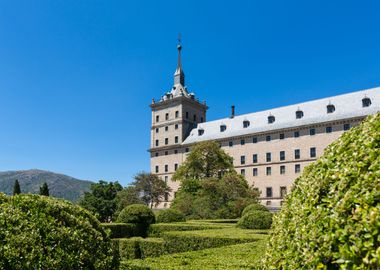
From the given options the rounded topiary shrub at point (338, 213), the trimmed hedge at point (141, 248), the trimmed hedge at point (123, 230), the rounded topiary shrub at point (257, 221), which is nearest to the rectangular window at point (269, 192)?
the rounded topiary shrub at point (257, 221)

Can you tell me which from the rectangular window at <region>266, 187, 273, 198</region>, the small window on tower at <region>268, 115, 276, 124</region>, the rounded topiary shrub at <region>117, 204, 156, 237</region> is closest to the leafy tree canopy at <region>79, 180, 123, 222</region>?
the rectangular window at <region>266, 187, 273, 198</region>

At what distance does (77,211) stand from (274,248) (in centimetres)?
494

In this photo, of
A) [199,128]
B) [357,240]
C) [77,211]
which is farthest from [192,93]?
[357,240]

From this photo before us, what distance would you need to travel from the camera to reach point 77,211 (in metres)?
7.51

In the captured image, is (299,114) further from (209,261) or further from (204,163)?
(209,261)

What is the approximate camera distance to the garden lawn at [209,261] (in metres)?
8.03

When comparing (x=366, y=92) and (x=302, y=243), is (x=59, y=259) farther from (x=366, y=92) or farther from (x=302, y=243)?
(x=366, y=92)

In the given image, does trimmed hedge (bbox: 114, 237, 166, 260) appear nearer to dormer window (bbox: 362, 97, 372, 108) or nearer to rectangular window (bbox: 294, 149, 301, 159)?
rectangular window (bbox: 294, 149, 301, 159)

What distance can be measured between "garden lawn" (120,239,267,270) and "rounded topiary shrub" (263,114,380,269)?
13.9 ft

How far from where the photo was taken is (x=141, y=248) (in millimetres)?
17031

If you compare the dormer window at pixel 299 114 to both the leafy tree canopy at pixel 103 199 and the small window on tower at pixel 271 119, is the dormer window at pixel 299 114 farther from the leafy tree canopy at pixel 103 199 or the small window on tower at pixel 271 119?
the leafy tree canopy at pixel 103 199

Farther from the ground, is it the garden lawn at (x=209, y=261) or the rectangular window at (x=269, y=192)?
the rectangular window at (x=269, y=192)

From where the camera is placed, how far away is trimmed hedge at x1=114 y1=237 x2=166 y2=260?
16812 mm

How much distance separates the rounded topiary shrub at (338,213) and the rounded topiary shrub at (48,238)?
3.94 m
